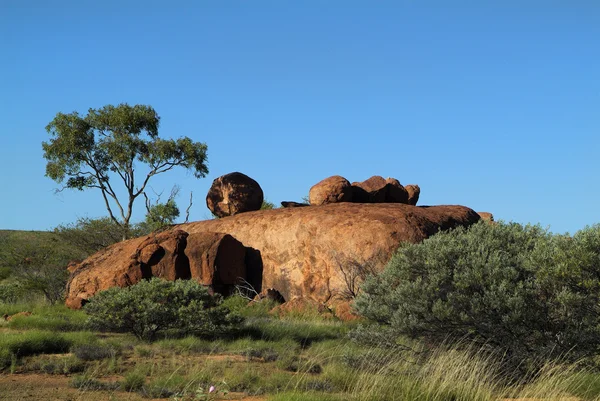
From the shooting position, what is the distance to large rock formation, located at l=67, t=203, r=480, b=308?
20062 millimetres

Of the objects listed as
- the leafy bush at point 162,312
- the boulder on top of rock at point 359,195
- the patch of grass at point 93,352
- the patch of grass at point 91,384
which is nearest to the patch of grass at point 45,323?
the leafy bush at point 162,312

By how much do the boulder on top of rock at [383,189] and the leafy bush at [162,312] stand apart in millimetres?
Answer: 11452

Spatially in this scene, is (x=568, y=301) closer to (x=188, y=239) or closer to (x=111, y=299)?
(x=111, y=299)

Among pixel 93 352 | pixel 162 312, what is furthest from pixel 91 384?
pixel 162 312

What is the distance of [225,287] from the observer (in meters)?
22.7

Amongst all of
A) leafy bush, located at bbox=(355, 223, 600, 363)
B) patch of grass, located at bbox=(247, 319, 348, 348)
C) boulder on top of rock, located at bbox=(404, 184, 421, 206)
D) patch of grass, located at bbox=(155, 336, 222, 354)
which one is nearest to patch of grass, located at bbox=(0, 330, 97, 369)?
patch of grass, located at bbox=(155, 336, 222, 354)

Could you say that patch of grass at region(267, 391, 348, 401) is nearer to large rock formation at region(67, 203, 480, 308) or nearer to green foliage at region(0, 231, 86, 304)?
large rock formation at region(67, 203, 480, 308)

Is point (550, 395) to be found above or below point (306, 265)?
below

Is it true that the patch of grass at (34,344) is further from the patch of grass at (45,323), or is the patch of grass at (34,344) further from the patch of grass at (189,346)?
the patch of grass at (45,323)

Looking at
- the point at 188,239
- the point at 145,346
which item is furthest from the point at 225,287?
the point at 145,346

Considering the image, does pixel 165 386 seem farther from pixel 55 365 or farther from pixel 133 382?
pixel 55 365

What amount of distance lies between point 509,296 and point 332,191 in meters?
13.8

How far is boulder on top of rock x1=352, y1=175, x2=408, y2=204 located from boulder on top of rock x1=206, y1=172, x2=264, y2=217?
4195mm

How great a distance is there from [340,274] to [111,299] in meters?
7.69
